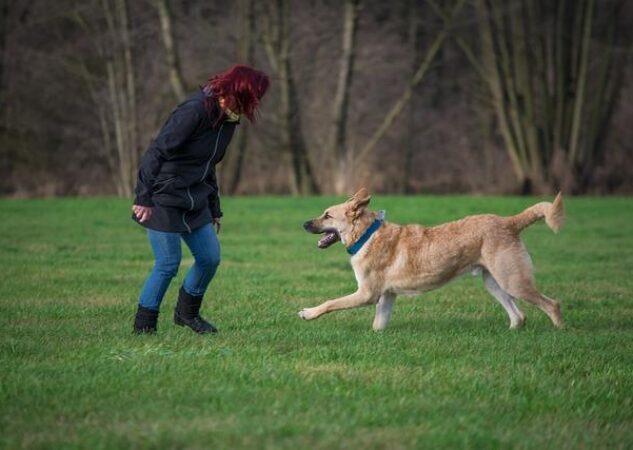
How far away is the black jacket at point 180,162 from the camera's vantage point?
7711 mm

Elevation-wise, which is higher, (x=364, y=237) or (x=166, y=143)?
(x=166, y=143)

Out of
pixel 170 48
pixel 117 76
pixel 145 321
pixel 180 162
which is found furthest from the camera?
pixel 117 76

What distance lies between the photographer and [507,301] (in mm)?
9000

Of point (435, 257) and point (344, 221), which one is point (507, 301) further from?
point (344, 221)

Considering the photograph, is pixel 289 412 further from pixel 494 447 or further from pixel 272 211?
Result: pixel 272 211

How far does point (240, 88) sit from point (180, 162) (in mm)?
707

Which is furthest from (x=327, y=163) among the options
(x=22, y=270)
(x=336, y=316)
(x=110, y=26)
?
(x=336, y=316)

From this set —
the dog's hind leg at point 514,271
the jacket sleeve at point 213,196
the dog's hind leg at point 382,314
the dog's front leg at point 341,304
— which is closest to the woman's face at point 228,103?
the jacket sleeve at point 213,196

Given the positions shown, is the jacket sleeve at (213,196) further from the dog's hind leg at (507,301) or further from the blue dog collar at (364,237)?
the dog's hind leg at (507,301)

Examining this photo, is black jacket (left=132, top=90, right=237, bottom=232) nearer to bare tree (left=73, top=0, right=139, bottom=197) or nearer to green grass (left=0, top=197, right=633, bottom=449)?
green grass (left=0, top=197, right=633, bottom=449)

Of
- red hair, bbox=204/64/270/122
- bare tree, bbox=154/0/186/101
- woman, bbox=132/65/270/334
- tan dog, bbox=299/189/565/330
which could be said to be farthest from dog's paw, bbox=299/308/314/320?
bare tree, bbox=154/0/186/101

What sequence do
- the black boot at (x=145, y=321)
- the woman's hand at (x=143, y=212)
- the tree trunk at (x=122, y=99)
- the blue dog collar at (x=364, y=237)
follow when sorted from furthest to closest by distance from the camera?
the tree trunk at (x=122, y=99) → the blue dog collar at (x=364, y=237) → the black boot at (x=145, y=321) → the woman's hand at (x=143, y=212)

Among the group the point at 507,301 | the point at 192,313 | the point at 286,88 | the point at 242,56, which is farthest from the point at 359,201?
the point at 242,56

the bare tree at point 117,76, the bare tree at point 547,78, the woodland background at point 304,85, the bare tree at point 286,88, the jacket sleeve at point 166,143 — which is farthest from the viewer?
the bare tree at point 547,78
